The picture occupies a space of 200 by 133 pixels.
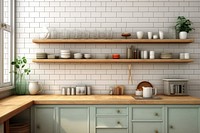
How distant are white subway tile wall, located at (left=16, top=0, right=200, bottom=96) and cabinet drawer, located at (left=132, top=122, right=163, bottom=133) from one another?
37.6 inches

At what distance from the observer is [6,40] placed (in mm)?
5082

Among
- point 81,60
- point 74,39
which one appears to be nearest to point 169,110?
point 81,60

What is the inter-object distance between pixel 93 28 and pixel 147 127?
84.3 inches

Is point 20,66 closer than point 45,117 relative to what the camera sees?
No

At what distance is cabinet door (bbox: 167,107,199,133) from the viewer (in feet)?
15.1

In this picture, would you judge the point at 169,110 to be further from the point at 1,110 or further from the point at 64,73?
the point at 1,110

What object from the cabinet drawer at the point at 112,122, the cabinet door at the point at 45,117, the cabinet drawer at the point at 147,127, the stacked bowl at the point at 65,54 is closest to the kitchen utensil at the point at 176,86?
the cabinet drawer at the point at 147,127

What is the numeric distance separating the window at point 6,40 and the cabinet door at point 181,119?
9.59ft

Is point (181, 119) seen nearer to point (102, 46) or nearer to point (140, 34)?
point (140, 34)

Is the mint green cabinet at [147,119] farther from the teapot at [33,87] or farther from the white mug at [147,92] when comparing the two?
the teapot at [33,87]

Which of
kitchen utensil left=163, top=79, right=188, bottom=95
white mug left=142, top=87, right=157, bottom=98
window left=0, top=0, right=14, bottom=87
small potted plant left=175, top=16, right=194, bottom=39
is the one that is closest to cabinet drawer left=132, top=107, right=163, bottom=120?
white mug left=142, top=87, right=157, bottom=98

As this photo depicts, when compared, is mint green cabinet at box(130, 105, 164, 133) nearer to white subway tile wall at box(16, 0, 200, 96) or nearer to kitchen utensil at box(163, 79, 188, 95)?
kitchen utensil at box(163, 79, 188, 95)

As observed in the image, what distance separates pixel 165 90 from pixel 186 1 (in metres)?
1.80

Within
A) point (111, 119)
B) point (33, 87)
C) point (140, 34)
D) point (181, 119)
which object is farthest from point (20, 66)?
point (181, 119)
